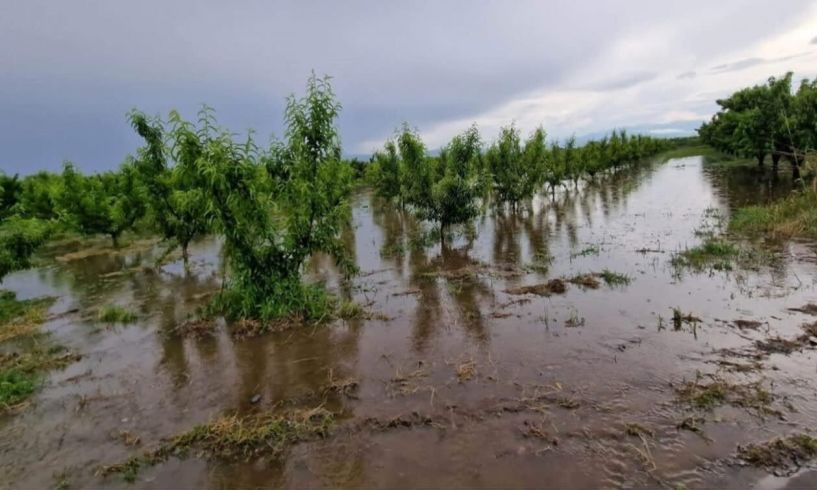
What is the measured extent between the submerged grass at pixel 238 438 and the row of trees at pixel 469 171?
427 inches

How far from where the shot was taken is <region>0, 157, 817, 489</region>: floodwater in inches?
176

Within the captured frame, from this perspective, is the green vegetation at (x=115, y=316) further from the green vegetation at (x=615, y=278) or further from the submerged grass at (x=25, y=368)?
the green vegetation at (x=615, y=278)

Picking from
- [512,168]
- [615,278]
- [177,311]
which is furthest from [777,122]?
[177,311]

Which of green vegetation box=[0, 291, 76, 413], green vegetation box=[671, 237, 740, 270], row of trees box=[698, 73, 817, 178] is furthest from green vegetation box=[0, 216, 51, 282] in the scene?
row of trees box=[698, 73, 817, 178]

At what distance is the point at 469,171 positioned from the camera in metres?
16.4

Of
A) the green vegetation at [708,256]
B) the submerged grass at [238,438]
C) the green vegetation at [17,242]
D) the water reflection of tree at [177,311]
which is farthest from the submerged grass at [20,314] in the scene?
the green vegetation at [708,256]

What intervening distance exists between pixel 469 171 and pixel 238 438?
1306 cm

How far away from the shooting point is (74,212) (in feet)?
65.1

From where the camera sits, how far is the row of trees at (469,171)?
15602mm

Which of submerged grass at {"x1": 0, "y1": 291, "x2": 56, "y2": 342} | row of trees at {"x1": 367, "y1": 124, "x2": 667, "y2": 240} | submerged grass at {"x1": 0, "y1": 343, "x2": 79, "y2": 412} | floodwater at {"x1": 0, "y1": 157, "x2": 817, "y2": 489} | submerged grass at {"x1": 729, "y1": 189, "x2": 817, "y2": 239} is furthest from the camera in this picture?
row of trees at {"x1": 367, "y1": 124, "x2": 667, "y2": 240}

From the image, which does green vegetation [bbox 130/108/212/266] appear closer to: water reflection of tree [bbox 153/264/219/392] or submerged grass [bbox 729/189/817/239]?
water reflection of tree [bbox 153/264/219/392]

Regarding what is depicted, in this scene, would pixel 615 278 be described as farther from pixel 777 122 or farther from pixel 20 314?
pixel 777 122

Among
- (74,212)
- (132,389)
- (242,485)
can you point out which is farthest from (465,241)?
(74,212)

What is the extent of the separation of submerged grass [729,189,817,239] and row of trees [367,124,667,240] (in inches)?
332
